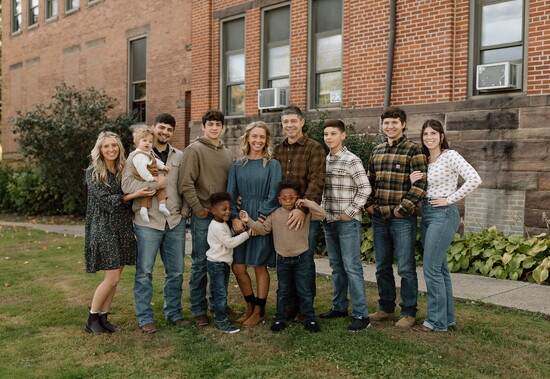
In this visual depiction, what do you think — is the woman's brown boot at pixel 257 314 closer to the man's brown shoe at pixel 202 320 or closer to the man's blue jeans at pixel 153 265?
the man's brown shoe at pixel 202 320

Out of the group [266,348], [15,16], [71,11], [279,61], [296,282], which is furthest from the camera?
[15,16]

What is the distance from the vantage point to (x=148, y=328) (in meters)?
5.29

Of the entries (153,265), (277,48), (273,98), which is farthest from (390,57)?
(153,265)

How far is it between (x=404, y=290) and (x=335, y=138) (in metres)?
1.56

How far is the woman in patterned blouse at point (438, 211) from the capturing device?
5.00 metres

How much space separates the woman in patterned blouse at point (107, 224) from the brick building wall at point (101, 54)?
9.60 metres

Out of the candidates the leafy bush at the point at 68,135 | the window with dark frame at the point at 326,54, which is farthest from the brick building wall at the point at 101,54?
the window with dark frame at the point at 326,54

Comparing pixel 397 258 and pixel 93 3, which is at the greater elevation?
pixel 93 3

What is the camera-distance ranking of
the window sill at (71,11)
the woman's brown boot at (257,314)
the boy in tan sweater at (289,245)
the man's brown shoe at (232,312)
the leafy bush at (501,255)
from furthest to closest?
the window sill at (71,11)
the leafy bush at (501,255)
the man's brown shoe at (232,312)
the woman's brown boot at (257,314)
the boy in tan sweater at (289,245)

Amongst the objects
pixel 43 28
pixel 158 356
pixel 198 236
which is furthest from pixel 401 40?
pixel 43 28

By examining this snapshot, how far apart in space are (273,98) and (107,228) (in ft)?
23.2

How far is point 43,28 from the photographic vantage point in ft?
67.4

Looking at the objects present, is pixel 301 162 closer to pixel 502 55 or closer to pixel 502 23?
pixel 502 55

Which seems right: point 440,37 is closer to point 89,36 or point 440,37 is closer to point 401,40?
point 401,40
